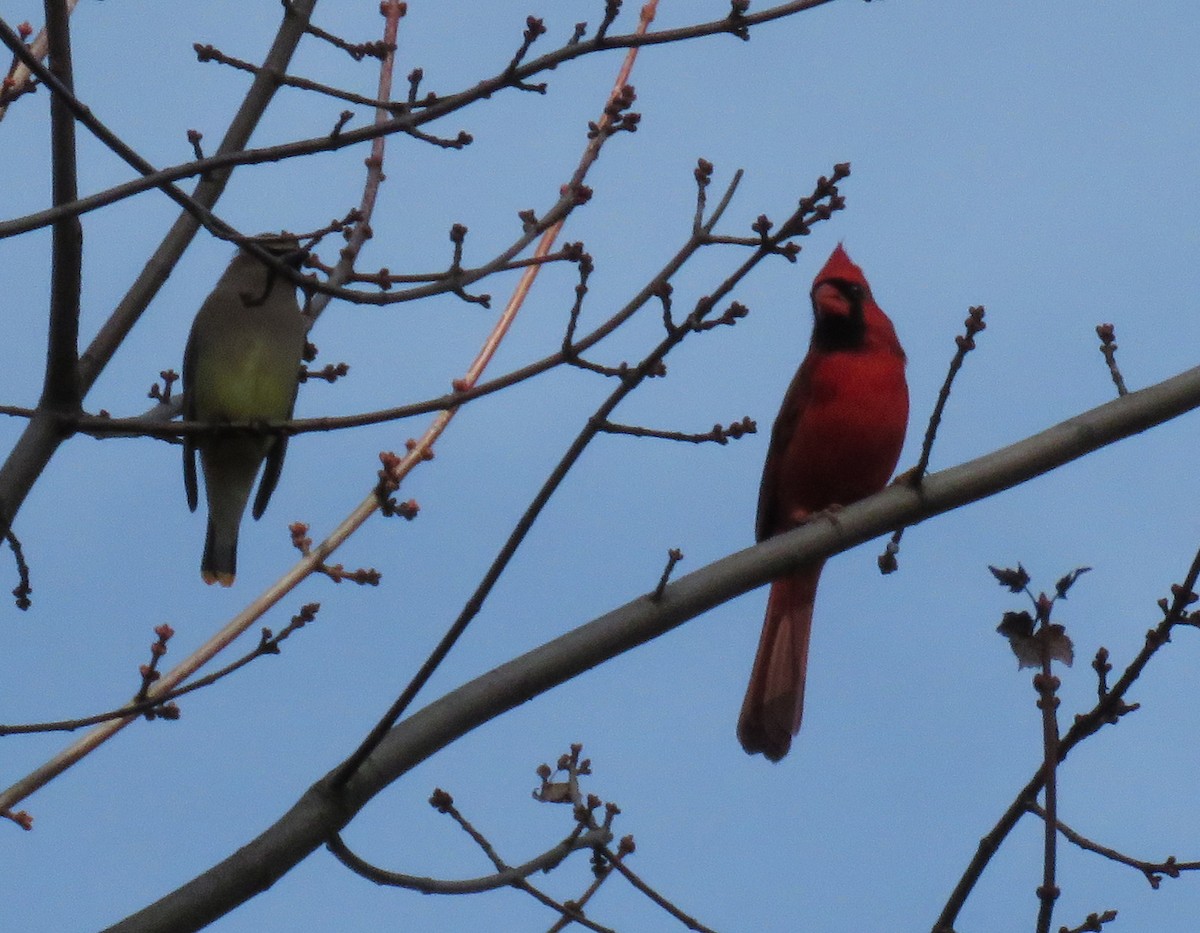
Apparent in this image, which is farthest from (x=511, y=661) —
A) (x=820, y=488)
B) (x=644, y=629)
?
(x=820, y=488)

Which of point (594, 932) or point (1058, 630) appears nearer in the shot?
point (1058, 630)

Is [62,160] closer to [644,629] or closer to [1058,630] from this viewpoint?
[644,629]

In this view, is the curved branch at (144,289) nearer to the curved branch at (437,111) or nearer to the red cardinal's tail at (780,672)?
the curved branch at (437,111)

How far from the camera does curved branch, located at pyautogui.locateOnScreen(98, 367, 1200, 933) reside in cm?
278

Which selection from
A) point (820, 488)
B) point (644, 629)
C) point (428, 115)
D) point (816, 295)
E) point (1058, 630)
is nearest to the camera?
point (1058, 630)

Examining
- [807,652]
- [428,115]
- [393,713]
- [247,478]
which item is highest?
[247,478]

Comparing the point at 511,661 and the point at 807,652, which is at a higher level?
the point at 807,652

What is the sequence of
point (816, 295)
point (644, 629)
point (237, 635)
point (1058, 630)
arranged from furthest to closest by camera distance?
1. point (816, 295)
2. point (237, 635)
3. point (644, 629)
4. point (1058, 630)

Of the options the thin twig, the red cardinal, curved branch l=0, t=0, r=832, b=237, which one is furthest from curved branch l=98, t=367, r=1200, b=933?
the red cardinal

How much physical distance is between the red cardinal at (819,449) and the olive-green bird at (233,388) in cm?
175

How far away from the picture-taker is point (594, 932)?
326 centimetres

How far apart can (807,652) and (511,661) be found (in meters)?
2.81

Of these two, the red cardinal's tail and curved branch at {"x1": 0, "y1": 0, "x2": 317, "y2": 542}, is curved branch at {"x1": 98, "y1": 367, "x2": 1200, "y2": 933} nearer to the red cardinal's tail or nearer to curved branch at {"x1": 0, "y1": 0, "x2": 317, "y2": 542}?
curved branch at {"x1": 0, "y1": 0, "x2": 317, "y2": 542}

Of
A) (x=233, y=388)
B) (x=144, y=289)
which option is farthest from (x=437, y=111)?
(x=233, y=388)
